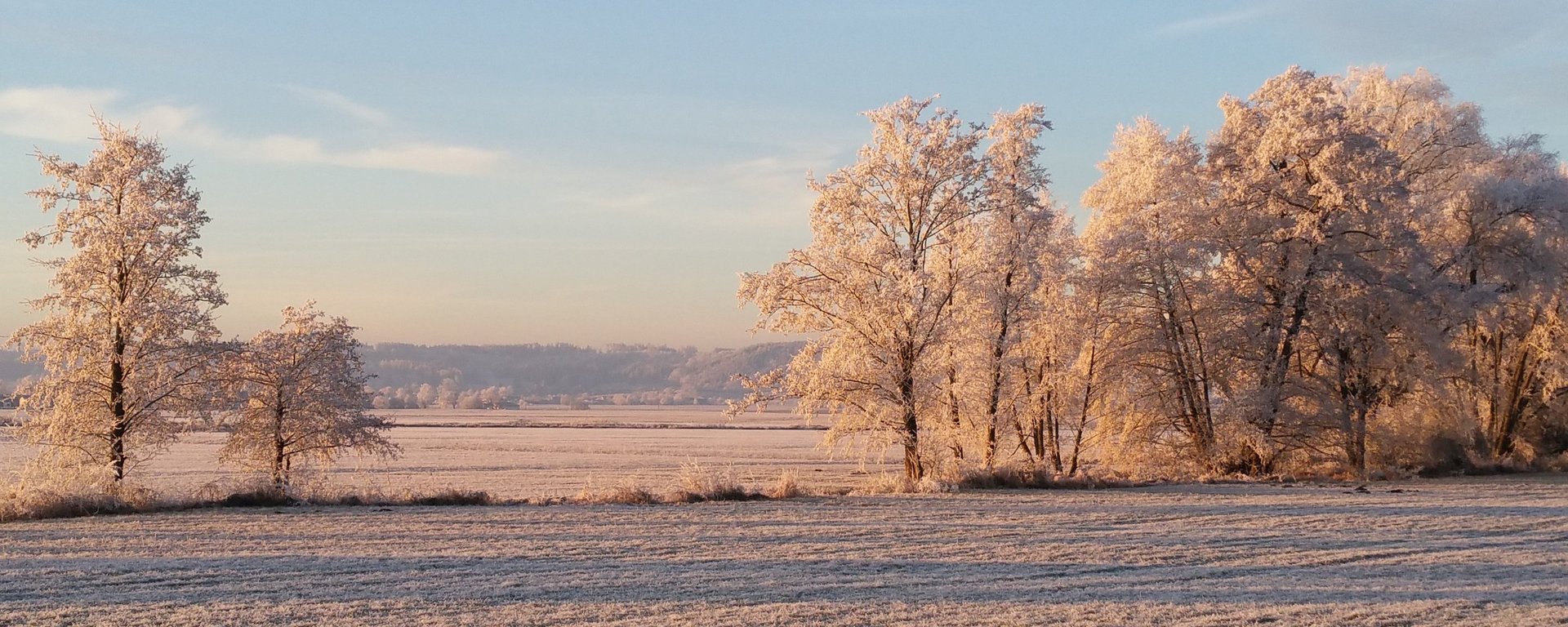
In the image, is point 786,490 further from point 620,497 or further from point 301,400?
point 301,400

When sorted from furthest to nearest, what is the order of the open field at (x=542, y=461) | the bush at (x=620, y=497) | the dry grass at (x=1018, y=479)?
the open field at (x=542, y=461)
the dry grass at (x=1018, y=479)
the bush at (x=620, y=497)

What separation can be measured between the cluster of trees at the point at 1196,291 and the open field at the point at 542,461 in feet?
10.8

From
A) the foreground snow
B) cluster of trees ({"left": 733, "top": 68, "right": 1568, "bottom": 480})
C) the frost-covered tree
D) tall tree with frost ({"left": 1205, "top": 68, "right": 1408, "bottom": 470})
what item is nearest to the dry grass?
cluster of trees ({"left": 733, "top": 68, "right": 1568, "bottom": 480})

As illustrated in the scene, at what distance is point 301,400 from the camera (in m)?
26.3

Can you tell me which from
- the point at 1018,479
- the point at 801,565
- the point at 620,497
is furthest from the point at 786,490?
the point at 801,565

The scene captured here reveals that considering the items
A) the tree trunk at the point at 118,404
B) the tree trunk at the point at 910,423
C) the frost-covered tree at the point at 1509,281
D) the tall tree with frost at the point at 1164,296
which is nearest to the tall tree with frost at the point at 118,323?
the tree trunk at the point at 118,404

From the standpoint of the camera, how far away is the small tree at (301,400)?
25594 millimetres

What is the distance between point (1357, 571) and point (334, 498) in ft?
54.1

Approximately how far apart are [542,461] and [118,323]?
91.6 ft

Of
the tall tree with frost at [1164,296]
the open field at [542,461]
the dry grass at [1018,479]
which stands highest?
the tall tree with frost at [1164,296]

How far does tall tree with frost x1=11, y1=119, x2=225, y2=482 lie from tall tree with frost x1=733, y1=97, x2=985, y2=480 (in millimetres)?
11570

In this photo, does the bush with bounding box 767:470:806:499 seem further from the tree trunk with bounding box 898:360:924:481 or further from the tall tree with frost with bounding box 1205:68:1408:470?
the tall tree with frost with bounding box 1205:68:1408:470

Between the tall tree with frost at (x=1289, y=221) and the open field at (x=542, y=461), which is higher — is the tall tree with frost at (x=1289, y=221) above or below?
above

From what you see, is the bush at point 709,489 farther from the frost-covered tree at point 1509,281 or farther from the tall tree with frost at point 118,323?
the frost-covered tree at point 1509,281
